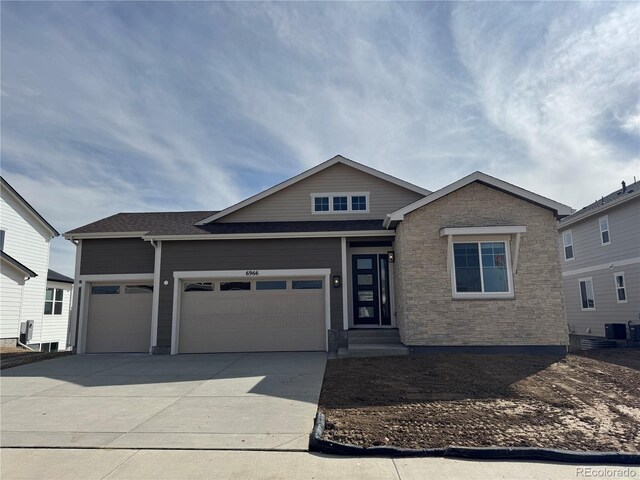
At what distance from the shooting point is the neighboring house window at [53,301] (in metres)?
22.9

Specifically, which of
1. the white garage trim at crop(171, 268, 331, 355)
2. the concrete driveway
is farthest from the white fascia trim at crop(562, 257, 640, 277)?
the concrete driveway

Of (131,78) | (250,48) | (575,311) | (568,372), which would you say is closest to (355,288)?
(568,372)

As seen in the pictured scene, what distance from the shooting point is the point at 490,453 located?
450cm

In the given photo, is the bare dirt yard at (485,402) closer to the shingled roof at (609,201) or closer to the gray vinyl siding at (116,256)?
the gray vinyl siding at (116,256)

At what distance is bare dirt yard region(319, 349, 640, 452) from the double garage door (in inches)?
114

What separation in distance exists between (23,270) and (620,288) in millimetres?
24661

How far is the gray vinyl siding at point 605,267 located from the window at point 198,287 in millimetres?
15174

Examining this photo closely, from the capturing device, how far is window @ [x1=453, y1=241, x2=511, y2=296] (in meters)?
10.8

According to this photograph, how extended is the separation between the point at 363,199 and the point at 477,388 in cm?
849

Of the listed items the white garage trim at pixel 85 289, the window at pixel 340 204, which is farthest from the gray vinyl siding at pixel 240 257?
the window at pixel 340 204

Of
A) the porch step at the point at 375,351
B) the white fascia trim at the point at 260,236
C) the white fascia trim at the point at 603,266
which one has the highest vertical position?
the white fascia trim at the point at 260,236

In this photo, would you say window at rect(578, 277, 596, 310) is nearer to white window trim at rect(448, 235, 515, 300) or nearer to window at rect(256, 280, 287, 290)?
white window trim at rect(448, 235, 515, 300)

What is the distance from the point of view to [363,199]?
47.9 ft
